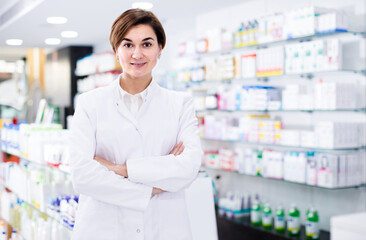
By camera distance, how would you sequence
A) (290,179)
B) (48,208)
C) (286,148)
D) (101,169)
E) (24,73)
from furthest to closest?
(24,73) < (286,148) < (290,179) < (48,208) < (101,169)

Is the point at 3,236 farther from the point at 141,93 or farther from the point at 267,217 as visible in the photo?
the point at 141,93

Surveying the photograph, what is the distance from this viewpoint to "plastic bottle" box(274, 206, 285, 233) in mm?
5102

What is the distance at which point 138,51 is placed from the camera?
1861 millimetres

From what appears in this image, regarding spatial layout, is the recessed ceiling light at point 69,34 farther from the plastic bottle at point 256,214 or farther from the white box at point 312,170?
the white box at point 312,170

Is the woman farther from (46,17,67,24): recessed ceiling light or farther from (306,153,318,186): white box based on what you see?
(46,17,67,24): recessed ceiling light

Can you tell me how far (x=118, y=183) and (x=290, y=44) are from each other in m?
3.59

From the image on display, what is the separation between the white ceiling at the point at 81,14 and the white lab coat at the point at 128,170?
320 centimetres

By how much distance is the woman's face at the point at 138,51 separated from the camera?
1.87 meters

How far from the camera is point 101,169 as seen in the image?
1.87 m

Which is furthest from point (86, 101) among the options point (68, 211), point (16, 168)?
point (16, 168)

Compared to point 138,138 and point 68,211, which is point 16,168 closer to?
point 68,211

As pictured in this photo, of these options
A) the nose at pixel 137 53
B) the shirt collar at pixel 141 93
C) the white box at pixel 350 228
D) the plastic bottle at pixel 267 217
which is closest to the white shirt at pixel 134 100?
the shirt collar at pixel 141 93

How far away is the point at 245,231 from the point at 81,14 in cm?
336

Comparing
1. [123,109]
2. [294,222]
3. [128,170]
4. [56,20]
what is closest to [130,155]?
[128,170]
